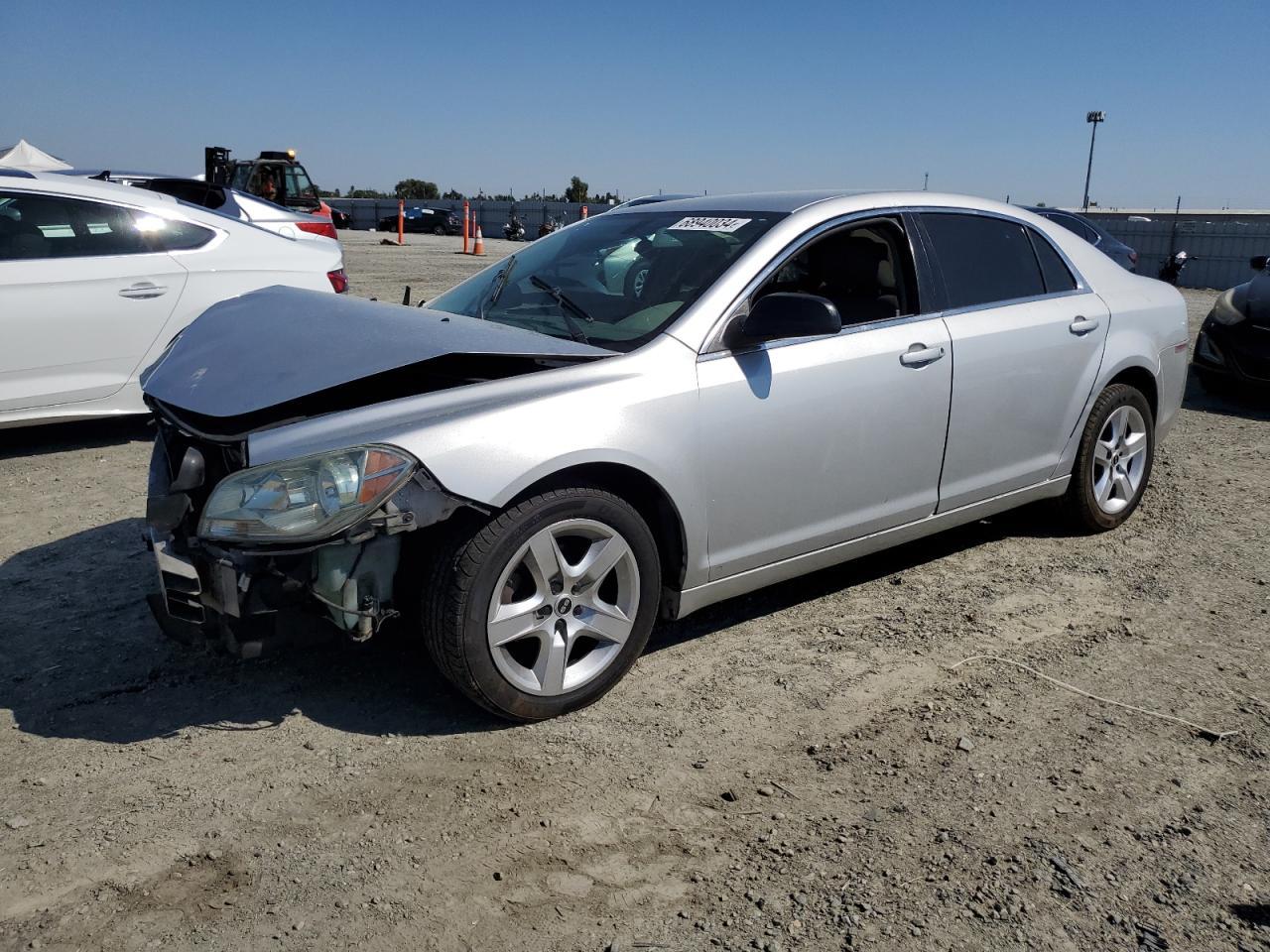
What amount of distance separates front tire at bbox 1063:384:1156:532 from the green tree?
2959 inches

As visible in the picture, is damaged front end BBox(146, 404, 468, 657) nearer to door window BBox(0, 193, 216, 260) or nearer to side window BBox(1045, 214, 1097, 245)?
door window BBox(0, 193, 216, 260)

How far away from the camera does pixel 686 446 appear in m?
3.41

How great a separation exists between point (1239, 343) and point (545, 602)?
25.6 feet

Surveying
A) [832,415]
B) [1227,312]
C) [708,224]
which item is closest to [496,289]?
[708,224]

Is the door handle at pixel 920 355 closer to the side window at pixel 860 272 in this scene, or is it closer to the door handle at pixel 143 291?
the side window at pixel 860 272

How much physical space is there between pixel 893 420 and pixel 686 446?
3.20 feet

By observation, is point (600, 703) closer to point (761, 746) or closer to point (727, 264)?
point (761, 746)

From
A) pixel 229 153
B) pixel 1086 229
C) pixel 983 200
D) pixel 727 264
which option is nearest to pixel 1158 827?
pixel 727 264

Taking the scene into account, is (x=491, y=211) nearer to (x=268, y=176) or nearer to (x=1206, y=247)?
(x=268, y=176)

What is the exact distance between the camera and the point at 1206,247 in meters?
23.8

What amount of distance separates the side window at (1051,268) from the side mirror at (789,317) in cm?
177

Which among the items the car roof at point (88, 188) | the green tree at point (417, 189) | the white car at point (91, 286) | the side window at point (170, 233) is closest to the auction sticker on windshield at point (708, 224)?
the white car at point (91, 286)

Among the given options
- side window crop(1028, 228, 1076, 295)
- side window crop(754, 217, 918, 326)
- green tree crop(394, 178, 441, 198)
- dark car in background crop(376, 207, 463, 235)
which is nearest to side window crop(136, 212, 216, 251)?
side window crop(754, 217, 918, 326)

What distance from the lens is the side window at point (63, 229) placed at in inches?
235
